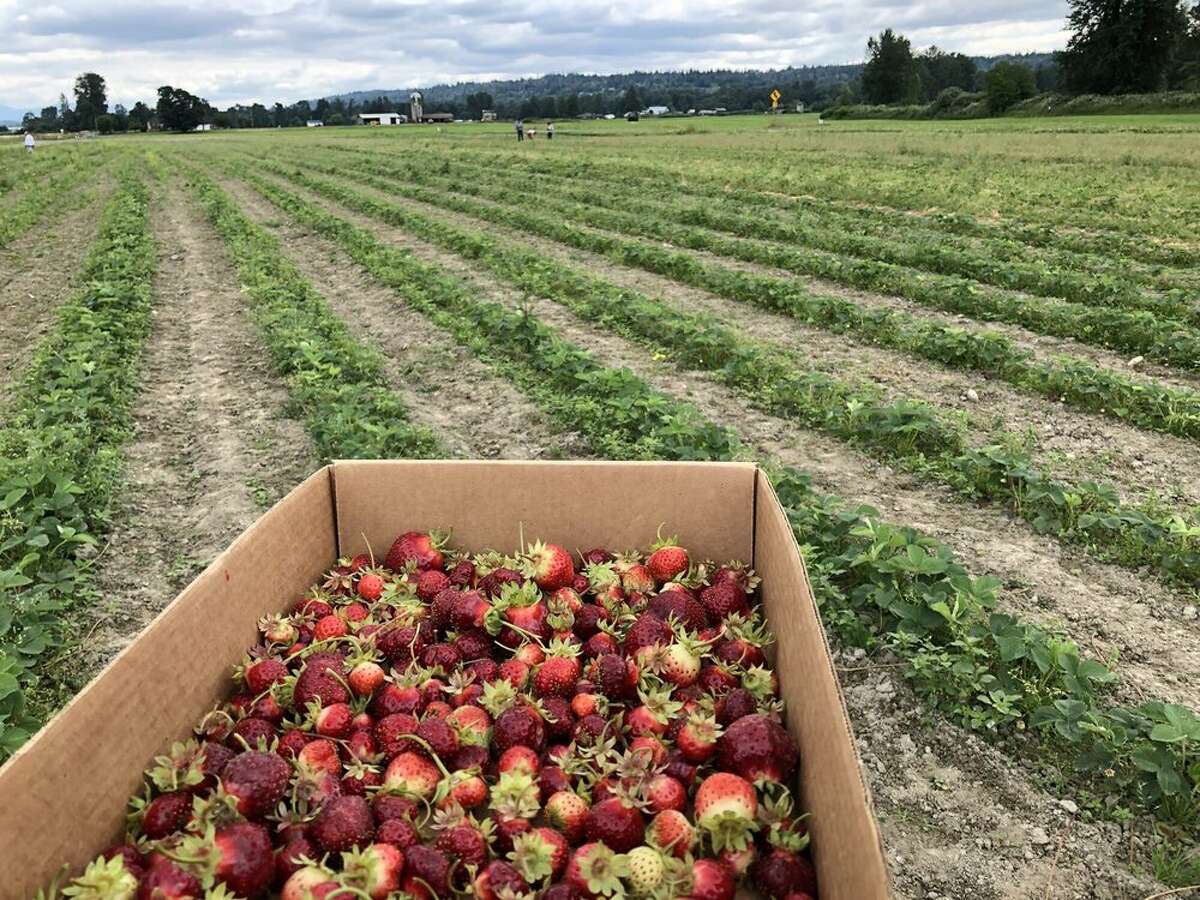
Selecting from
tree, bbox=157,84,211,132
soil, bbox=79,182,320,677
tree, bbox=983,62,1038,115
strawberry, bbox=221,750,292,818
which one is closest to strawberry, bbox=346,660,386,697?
strawberry, bbox=221,750,292,818

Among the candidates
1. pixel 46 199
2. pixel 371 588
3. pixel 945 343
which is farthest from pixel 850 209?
pixel 46 199

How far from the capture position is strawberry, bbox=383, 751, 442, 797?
1.81m

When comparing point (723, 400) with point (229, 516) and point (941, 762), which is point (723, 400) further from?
point (941, 762)

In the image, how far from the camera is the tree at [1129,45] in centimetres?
6203

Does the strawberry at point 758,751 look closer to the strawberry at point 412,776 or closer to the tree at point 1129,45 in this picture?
the strawberry at point 412,776

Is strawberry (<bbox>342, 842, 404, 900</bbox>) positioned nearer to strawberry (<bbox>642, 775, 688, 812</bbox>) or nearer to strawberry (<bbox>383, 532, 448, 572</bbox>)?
strawberry (<bbox>642, 775, 688, 812</bbox>)

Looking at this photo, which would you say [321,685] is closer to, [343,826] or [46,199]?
[343,826]

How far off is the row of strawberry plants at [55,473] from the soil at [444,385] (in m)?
2.03

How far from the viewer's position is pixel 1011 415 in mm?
6203

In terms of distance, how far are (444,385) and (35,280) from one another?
8.23 meters

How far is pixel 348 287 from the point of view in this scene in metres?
11.2

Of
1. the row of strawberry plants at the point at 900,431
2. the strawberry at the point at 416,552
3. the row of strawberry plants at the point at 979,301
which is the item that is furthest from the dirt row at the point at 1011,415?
the strawberry at the point at 416,552

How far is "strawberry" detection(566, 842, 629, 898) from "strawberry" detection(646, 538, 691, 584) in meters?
1.05

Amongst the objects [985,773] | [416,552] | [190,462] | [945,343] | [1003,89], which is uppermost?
[1003,89]
